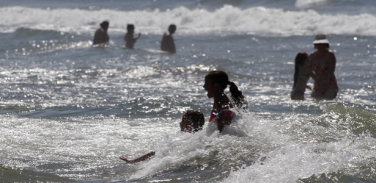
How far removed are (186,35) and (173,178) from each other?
2303 cm

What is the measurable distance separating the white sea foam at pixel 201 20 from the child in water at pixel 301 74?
633 inches

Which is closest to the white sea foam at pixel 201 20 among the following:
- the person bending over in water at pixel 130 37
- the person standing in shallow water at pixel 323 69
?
the person bending over in water at pixel 130 37

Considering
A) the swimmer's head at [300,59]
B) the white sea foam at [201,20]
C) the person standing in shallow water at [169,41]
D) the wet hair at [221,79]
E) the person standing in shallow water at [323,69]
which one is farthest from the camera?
the white sea foam at [201,20]

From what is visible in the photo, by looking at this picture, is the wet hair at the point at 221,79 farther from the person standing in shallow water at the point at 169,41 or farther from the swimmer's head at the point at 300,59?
the person standing in shallow water at the point at 169,41

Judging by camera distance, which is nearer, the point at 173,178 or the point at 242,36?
the point at 173,178

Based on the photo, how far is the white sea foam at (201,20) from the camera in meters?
30.8

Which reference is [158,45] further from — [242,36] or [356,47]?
[356,47]

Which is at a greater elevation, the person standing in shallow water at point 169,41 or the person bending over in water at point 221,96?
the person bending over in water at point 221,96

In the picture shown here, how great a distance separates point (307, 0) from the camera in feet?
125

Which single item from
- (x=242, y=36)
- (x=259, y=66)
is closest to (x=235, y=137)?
(x=259, y=66)

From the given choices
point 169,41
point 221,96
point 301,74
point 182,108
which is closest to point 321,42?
point 301,74

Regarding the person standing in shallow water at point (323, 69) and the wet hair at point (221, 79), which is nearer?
the wet hair at point (221, 79)

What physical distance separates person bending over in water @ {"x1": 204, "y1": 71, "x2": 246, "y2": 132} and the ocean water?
0.58ft

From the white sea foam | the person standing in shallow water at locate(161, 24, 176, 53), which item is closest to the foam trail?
the white sea foam
